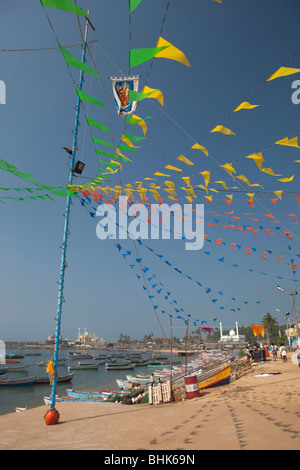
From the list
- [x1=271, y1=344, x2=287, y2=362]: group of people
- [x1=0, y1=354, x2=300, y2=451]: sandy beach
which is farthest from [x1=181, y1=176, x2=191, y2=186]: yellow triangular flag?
[x1=271, y1=344, x2=287, y2=362]: group of people

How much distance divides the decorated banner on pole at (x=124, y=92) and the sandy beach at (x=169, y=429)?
25.2 ft

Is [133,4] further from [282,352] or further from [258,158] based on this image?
[282,352]

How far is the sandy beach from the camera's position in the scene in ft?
16.5

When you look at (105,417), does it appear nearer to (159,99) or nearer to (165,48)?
(159,99)

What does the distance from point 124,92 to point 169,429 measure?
867 cm

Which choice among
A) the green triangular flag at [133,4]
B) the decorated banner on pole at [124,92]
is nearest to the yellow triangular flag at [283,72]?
the green triangular flag at [133,4]

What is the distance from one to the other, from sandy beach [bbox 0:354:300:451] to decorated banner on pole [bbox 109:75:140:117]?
7.69m

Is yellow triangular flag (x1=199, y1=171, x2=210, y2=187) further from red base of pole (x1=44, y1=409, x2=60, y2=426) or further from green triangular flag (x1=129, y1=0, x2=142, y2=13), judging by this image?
red base of pole (x1=44, y1=409, x2=60, y2=426)

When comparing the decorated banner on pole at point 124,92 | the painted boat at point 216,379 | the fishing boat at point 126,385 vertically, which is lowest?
the fishing boat at point 126,385

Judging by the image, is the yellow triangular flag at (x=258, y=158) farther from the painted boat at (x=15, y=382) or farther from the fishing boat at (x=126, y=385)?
the painted boat at (x=15, y=382)

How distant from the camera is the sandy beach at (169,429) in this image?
5.03 metres

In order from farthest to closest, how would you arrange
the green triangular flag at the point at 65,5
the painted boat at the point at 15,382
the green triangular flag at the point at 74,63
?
the painted boat at the point at 15,382, the green triangular flag at the point at 74,63, the green triangular flag at the point at 65,5

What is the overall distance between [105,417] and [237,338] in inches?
4797
